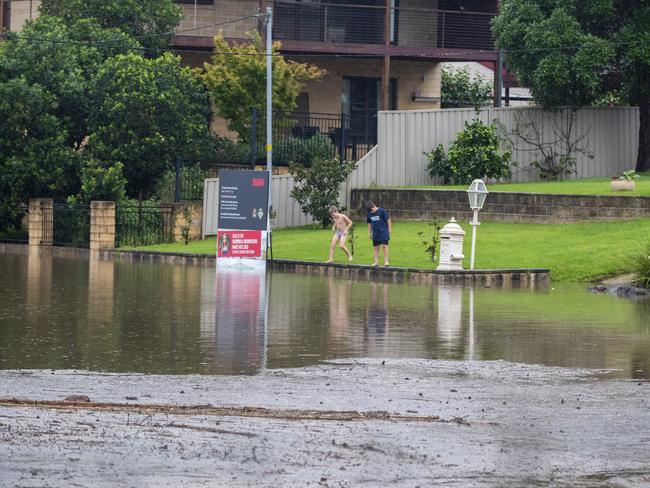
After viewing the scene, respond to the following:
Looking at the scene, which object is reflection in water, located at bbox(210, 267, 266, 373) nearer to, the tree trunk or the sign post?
the sign post

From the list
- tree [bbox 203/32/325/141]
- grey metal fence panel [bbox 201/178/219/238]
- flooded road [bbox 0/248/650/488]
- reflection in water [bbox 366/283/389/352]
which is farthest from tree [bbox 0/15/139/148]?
flooded road [bbox 0/248/650/488]

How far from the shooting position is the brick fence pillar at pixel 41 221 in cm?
4041

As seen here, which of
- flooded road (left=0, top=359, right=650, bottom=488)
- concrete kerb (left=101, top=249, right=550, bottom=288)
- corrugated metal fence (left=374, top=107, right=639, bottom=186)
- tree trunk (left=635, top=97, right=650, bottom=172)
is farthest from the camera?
tree trunk (left=635, top=97, right=650, bottom=172)

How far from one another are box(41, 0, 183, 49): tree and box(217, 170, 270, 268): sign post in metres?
15.6

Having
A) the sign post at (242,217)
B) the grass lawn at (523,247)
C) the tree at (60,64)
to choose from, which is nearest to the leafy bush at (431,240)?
the grass lawn at (523,247)

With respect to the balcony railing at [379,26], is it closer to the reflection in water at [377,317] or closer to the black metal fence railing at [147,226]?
the black metal fence railing at [147,226]

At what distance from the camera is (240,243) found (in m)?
30.1

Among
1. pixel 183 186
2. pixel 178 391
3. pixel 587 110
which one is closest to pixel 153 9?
pixel 183 186

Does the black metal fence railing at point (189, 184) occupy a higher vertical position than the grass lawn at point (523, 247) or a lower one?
higher

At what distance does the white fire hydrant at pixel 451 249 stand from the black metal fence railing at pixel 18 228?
705 inches

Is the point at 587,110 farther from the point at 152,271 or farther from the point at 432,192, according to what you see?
the point at 152,271

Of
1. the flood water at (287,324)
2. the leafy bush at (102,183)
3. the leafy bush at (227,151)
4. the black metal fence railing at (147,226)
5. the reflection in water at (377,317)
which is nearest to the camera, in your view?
the flood water at (287,324)

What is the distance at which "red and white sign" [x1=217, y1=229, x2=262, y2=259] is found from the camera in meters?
30.0

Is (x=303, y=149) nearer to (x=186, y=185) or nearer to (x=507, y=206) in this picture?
(x=186, y=185)
